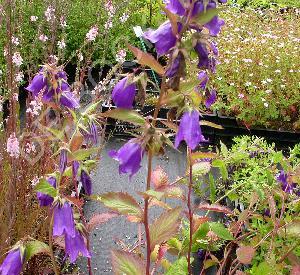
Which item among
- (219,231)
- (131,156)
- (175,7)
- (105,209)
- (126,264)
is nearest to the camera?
(175,7)

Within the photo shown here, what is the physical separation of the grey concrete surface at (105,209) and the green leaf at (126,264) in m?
0.82

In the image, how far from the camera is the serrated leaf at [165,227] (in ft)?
4.36

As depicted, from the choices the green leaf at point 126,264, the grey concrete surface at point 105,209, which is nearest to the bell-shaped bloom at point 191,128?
the green leaf at point 126,264

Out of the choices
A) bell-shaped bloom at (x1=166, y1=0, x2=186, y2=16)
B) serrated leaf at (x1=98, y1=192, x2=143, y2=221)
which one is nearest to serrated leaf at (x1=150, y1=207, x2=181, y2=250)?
serrated leaf at (x1=98, y1=192, x2=143, y2=221)

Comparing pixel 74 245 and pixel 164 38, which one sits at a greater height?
pixel 164 38

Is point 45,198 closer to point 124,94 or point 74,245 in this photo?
point 74,245

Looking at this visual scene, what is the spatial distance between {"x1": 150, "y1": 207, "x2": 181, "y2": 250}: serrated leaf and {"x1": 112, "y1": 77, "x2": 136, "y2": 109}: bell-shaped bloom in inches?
13.9

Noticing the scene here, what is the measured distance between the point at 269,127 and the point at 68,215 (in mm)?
2734

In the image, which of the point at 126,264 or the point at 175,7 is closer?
the point at 175,7

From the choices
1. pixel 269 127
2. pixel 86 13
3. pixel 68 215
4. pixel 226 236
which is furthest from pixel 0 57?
pixel 68 215

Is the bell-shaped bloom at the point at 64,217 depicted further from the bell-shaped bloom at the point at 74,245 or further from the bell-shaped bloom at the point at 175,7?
the bell-shaped bloom at the point at 175,7

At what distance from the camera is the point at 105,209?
3000mm

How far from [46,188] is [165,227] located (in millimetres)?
336

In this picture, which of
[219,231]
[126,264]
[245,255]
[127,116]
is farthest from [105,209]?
[127,116]
